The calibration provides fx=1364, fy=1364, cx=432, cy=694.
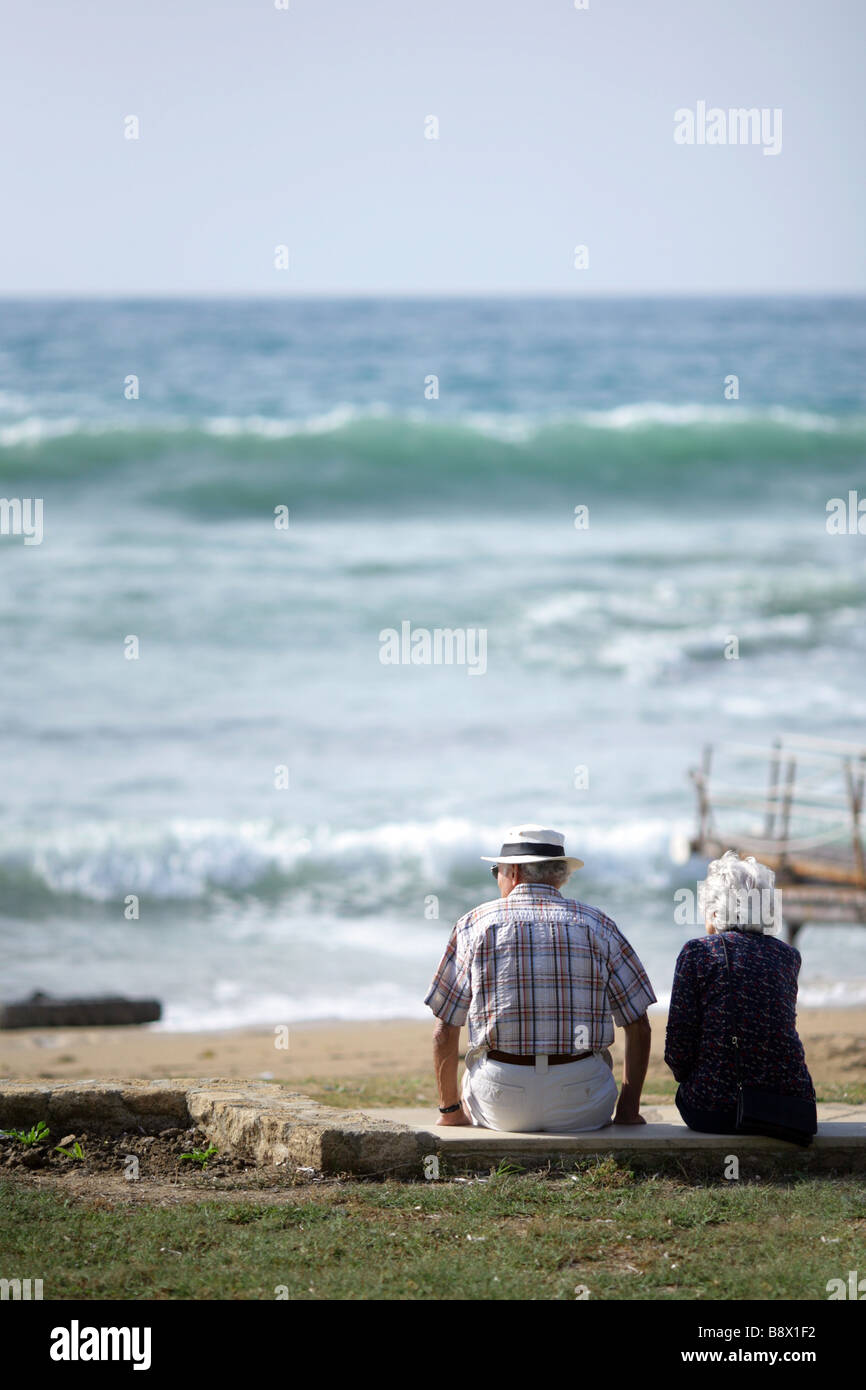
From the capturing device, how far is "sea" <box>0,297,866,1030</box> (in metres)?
12.6

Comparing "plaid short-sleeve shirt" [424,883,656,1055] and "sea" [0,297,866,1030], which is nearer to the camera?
"plaid short-sleeve shirt" [424,883,656,1055]

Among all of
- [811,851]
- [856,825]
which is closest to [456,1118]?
[856,825]

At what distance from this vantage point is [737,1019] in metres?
4.18

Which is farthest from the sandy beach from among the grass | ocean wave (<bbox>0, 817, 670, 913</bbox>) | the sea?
ocean wave (<bbox>0, 817, 670, 913</bbox>)

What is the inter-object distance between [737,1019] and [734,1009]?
0.10ft

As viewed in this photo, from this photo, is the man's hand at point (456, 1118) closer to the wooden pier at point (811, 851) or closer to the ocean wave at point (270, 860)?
the wooden pier at point (811, 851)

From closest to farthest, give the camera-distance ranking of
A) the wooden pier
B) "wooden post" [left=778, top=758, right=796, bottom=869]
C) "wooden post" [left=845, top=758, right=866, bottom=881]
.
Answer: the wooden pier, "wooden post" [left=845, top=758, right=866, bottom=881], "wooden post" [left=778, top=758, right=796, bottom=869]

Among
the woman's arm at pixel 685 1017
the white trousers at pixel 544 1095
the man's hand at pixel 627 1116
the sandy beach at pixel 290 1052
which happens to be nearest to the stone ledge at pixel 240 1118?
the white trousers at pixel 544 1095

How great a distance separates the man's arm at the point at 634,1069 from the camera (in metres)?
4.41

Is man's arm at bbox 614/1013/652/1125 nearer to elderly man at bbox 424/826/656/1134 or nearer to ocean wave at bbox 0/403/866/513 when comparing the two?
elderly man at bbox 424/826/656/1134

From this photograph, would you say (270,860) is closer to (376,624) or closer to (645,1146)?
(376,624)

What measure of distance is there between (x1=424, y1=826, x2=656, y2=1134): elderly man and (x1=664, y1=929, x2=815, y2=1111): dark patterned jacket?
6.1 inches
